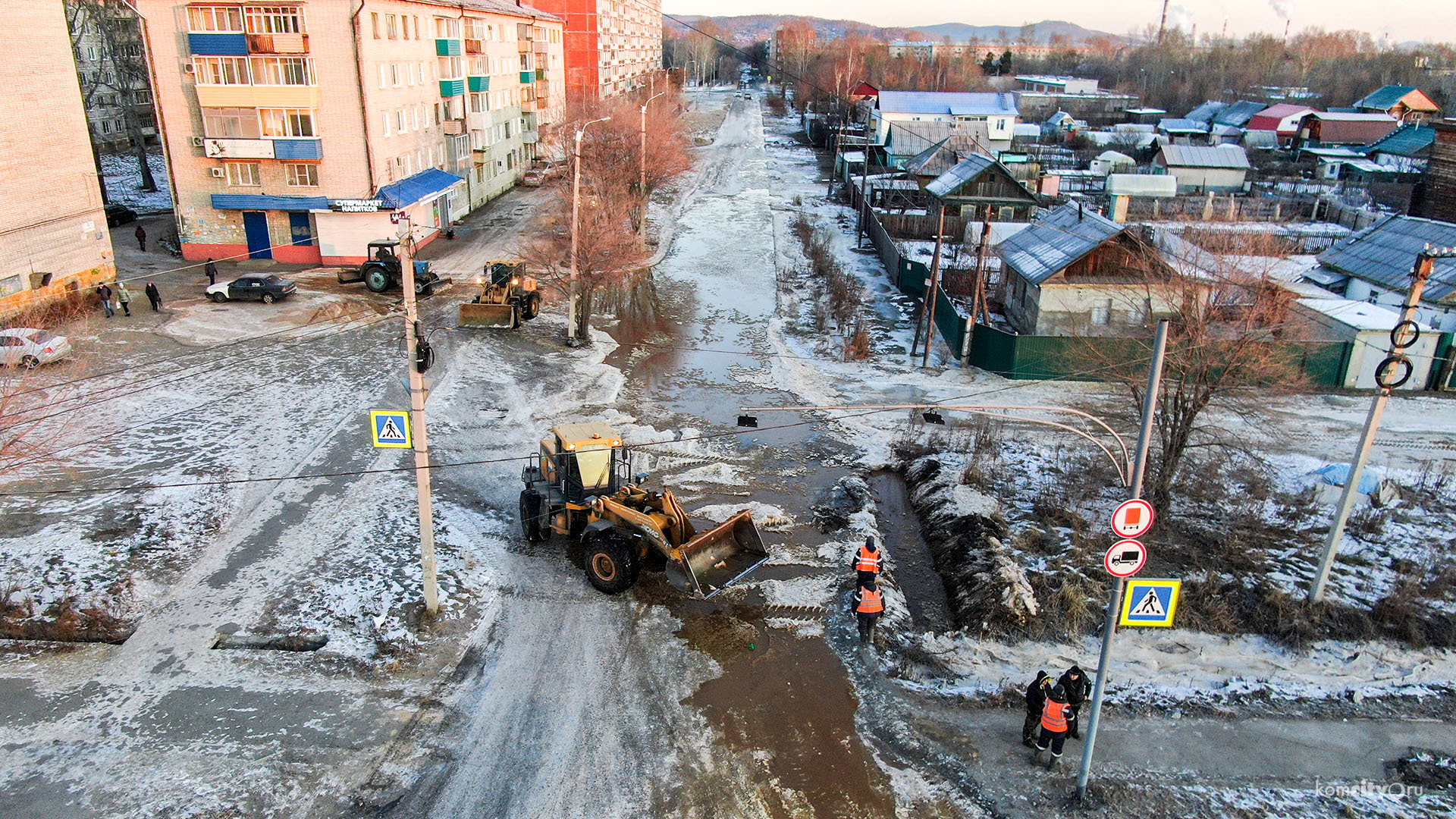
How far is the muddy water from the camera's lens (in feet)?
48.0

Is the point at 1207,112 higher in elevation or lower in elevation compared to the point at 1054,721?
higher

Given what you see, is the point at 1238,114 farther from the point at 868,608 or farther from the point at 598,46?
the point at 868,608

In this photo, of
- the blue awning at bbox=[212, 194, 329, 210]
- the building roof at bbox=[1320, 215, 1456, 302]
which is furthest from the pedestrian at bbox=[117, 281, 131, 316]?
the building roof at bbox=[1320, 215, 1456, 302]

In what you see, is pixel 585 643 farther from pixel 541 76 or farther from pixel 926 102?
pixel 926 102

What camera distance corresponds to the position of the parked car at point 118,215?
4041 centimetres

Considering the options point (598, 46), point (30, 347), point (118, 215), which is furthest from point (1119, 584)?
point (598, 46)

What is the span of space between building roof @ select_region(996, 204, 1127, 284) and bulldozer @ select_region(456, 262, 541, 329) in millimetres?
16720

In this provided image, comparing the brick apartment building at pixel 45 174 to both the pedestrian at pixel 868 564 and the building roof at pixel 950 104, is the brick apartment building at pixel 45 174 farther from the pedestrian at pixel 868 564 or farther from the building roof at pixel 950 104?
the building roof at pixel 950 104

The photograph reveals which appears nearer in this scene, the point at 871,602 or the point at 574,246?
the point at 871,602

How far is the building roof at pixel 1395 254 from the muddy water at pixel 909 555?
19.8 metres

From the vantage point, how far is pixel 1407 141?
59656mm

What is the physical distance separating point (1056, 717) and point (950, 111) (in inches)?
2728

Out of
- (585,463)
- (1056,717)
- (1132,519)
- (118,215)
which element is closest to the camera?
(1132,519)

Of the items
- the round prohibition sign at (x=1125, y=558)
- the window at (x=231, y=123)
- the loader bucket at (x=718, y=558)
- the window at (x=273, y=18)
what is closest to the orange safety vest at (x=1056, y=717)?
the round prohibition sign at (x=1125, y=558)
